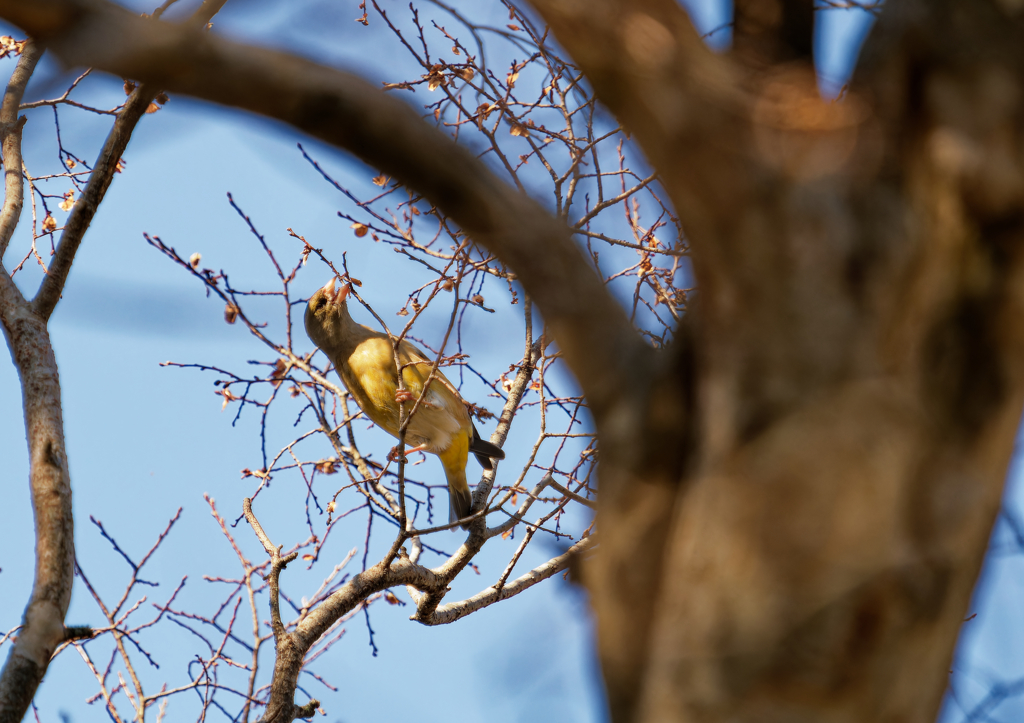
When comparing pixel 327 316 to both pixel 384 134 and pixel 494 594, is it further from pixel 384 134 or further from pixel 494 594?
pixel 384 134

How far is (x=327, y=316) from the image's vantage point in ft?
22.3

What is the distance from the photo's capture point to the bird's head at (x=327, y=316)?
22.2 feet

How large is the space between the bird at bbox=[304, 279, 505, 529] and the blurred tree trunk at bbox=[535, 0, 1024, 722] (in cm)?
469

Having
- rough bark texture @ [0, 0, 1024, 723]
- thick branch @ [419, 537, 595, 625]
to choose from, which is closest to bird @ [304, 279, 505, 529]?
thick branch @ [419, 537, 595, 625]

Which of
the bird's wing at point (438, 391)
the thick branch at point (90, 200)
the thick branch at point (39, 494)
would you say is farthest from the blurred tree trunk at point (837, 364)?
the bird's wing at point (438, 391)

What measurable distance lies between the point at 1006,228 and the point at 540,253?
70 cm

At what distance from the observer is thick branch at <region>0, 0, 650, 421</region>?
1167mm

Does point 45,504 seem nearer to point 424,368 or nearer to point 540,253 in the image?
point 540,253

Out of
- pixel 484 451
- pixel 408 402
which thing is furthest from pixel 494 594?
pixel 408 402

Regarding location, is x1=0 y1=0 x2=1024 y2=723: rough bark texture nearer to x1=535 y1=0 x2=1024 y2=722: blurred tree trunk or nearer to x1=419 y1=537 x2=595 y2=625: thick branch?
x1=535 y1=0 x2=1024 y2=722: blurred tree trunk

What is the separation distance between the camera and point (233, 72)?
121cm

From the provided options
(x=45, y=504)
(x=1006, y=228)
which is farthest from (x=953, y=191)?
(x=45, y=504)

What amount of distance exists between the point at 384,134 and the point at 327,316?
5708 millimetres

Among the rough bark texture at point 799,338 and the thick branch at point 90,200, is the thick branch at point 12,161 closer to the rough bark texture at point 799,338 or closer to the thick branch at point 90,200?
the thick branch at point 90,200
